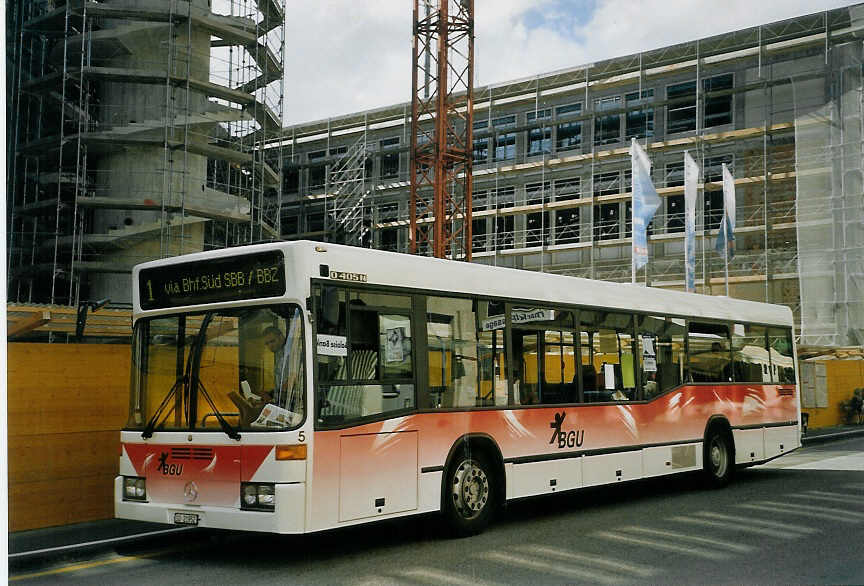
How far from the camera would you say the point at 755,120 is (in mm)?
37500

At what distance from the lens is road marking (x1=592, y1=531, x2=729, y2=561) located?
8633mm

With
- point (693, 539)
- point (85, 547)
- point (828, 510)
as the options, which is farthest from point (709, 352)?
point (85, 547)

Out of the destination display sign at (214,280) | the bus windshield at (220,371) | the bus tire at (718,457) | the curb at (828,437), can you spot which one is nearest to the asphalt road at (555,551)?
the bus windshield at (220,371)

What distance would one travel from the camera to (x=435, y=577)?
25.5 feet

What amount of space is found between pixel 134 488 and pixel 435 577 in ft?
10.0

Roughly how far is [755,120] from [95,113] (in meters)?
24.6

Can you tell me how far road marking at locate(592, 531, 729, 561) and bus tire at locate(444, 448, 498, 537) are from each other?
1.19 m

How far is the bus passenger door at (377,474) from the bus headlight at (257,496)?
670mm

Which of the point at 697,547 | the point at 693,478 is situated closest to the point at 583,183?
the point at 693,478

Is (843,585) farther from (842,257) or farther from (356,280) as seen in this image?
(842,257)

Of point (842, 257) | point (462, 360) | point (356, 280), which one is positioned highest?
point (842, 257)

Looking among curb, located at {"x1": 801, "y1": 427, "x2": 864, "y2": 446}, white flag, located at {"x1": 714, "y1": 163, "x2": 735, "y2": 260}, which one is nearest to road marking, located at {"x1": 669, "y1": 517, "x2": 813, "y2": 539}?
curb, located at {"x1": 801, "y1": 427, "x2": 864, "y2": 446}

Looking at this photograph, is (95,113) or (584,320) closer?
(584,320)

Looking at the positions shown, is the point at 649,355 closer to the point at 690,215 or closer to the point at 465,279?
the point at 465,279
